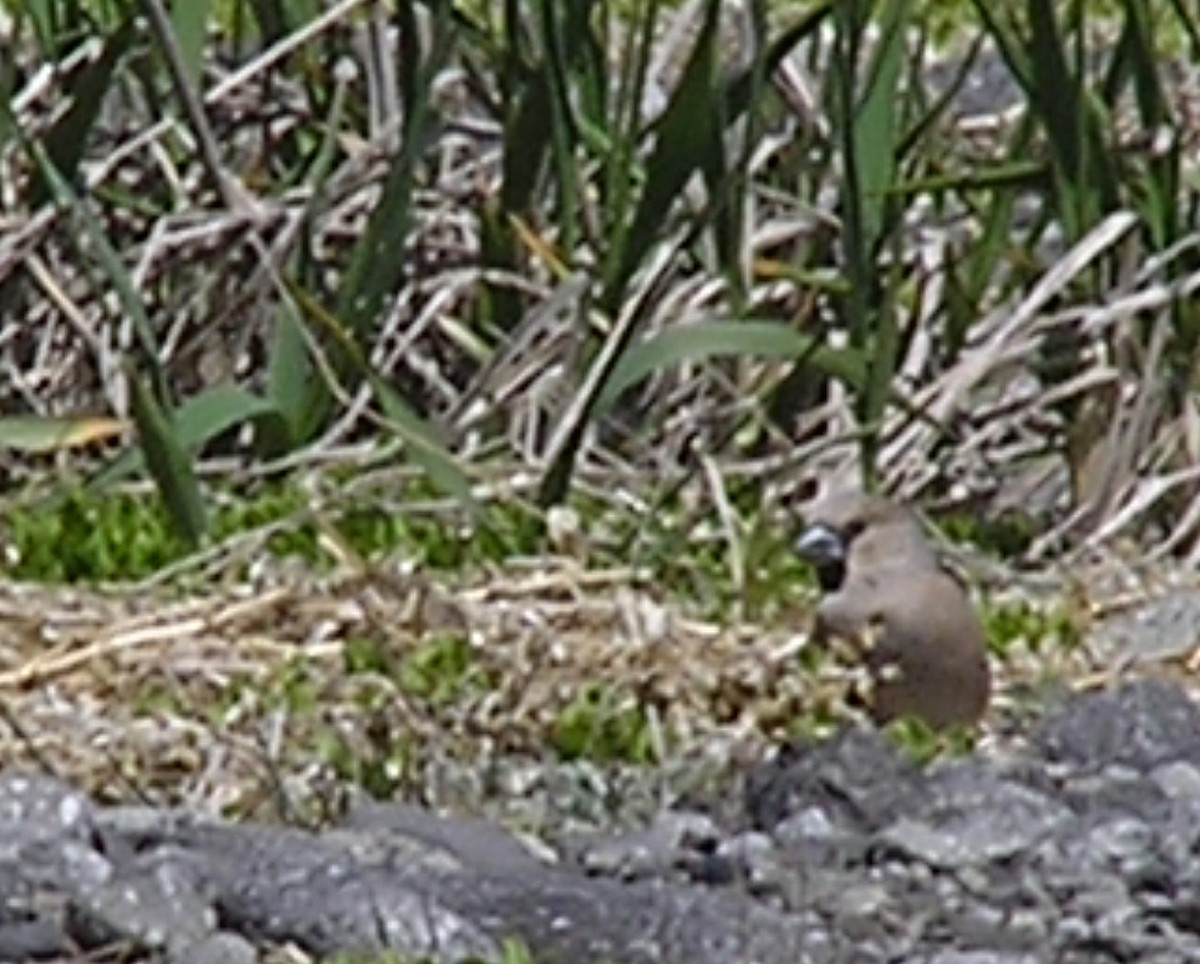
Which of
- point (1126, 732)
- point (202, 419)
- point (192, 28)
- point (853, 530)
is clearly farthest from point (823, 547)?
point (192, 28)

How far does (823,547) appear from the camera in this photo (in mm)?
5652

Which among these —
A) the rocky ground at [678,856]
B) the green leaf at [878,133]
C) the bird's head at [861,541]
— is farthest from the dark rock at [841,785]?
the green leaf at [878,133]

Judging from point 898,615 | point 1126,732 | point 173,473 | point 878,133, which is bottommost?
point 1126,732

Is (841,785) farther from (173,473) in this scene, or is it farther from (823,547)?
(173,473)

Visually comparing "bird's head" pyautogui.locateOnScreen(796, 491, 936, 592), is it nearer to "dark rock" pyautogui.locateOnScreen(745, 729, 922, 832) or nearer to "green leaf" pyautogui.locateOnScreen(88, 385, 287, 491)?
"dark rock" pyautogui.locateOnScreen(745, 729, 922, 832)

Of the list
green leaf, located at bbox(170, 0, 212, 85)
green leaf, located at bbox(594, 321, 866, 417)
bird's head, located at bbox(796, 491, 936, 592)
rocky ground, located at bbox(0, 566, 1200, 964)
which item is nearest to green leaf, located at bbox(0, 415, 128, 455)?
green leaf, located at bbox(170, 0, 212, 85)

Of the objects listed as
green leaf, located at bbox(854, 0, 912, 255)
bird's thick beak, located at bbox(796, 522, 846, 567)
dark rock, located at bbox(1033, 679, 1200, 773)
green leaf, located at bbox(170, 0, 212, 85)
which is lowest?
dark rock, located at bbox(1033, 679, 1200, 773)

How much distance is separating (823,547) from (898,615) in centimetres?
20

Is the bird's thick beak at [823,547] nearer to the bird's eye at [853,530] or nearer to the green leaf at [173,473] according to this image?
the bird's eye at [853,530]

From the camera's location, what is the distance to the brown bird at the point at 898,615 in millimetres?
5422

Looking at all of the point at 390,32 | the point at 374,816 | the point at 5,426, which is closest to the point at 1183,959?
the point at 374,816

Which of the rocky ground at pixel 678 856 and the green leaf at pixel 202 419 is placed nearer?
the rocky ground at pixel 678 856

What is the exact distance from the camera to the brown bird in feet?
17.8

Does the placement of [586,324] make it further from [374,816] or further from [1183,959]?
[1183,959]
